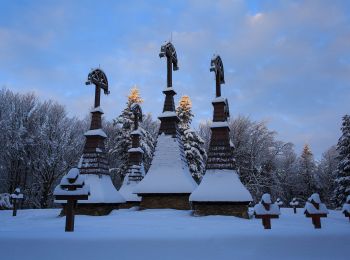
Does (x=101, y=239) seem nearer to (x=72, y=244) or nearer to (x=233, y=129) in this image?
(x=72, y=244)

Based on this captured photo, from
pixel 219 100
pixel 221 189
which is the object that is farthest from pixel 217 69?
pixel 221 189

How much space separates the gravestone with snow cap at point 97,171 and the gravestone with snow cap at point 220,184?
5.37m

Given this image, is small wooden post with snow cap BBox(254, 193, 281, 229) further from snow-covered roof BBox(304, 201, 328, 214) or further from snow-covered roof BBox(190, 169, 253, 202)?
snow-covered roof BBox(190, 169, 253, 202)

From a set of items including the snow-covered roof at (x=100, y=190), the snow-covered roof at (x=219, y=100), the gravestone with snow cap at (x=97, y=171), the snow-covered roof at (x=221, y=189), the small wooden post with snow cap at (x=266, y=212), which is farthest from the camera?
the snow-covered roof at (x=219, y=100)

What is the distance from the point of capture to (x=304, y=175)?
47.9 meters

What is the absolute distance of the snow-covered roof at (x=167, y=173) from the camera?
2060 cm

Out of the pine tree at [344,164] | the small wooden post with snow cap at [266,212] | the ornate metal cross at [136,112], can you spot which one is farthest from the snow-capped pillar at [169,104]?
the pine tree at [344,164]

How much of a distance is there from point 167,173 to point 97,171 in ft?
14.7

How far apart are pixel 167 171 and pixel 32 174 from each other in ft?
65.2

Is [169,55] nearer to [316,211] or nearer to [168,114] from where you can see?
[168,114]

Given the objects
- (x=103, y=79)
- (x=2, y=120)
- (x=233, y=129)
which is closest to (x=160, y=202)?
(x=103, y=79)

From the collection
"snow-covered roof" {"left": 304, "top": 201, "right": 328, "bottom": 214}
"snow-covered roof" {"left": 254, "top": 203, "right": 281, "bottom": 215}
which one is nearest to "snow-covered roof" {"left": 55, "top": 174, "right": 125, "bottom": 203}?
"snow-covered roof" {"left": 254, "top": 203, "right": 281, "bottom": 215}

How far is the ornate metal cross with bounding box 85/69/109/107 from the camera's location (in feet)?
75.6

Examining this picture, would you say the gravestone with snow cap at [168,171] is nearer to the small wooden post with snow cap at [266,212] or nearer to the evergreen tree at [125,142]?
the small wooden post with snow cap at [266,212]
